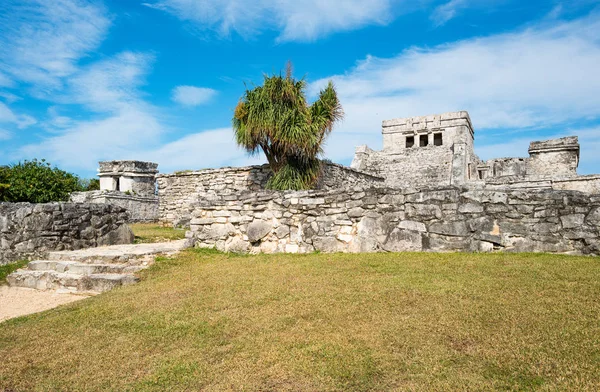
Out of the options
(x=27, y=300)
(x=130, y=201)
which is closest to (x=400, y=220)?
A: (x=27, y=300)

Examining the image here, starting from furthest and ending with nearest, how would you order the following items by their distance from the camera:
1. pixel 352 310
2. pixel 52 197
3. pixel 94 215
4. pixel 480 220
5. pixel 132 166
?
pixel 132 166 → pixel 52 197 → pixel 94 215 → pixel 480 220 → pixel 352 310

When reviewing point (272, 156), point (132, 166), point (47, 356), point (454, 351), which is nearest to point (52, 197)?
point (132, 166)

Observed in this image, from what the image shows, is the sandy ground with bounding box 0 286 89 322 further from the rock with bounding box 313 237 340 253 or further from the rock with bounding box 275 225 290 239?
the rock with bounding box 313 237 340 253

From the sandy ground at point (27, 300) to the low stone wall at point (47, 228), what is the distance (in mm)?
1330

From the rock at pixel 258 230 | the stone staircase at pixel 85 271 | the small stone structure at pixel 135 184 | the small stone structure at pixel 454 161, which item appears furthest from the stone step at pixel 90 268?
the small stone structure at pixel 454 161

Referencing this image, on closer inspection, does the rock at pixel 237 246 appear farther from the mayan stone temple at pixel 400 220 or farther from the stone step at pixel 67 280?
the stone step at pixel 67 280

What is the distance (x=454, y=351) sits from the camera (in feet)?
10.9

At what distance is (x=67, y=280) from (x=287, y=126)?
788cm

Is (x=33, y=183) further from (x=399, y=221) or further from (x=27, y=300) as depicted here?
(x=399, y=221)

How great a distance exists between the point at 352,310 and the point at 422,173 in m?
18.6

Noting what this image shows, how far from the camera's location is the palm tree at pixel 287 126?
43.5 ft

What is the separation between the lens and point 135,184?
20766mm

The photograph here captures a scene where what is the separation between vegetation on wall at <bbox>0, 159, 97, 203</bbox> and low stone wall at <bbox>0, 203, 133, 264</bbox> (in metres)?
5.97

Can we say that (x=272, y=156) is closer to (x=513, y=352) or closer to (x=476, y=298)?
(x=476, y=298)
